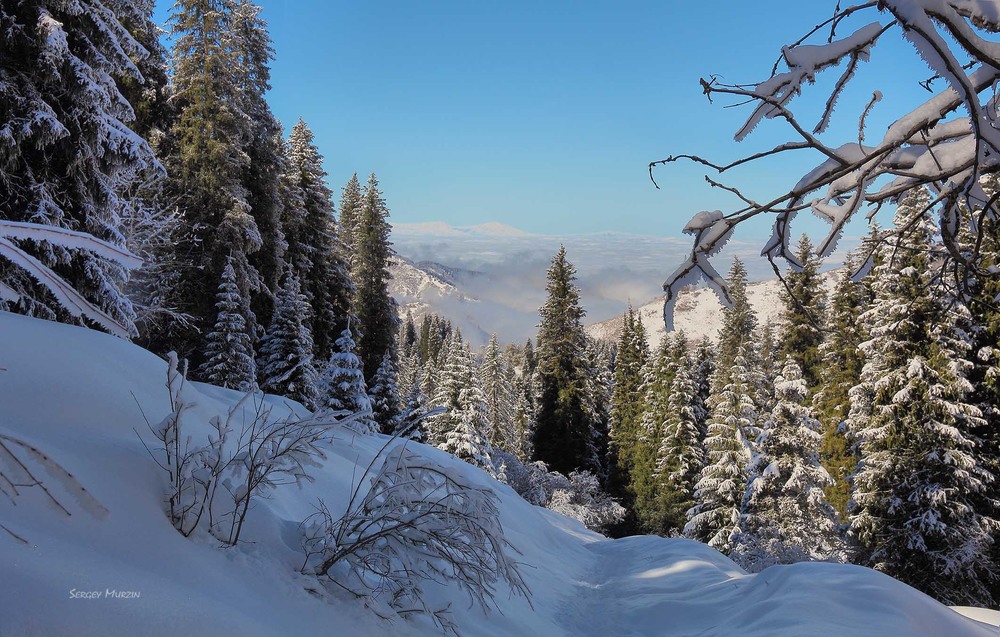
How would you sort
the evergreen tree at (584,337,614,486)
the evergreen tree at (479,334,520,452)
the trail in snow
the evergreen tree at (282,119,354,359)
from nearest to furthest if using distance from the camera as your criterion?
the trail in snow
the evergreen tree at (282,119,354,359)
the evergreen tree at (479,334,520,452)
the evergreen tree at (584,337,614,486)

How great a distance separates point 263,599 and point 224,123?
729 inches

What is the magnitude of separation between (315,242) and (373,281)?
3393 millimetres

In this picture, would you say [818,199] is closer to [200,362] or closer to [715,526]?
[200,362]

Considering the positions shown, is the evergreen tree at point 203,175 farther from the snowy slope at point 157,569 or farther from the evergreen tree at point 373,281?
the snowy slope at point 157,569

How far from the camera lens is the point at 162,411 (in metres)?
3.32

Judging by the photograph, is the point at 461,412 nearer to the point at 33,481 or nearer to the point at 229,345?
the point at 229,345

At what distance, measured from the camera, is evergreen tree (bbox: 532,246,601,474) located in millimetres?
30547

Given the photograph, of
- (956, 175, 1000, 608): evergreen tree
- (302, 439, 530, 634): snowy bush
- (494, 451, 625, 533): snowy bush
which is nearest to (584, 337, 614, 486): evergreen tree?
(494, 451, 625, 533): snowy bush

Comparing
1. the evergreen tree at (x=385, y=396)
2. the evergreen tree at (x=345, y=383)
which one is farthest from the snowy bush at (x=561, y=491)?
the evergreen tree at (x=345, y=383)

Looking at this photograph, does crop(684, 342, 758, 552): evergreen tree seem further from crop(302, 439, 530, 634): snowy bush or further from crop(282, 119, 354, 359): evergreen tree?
crop(302, 439, 530, 634): snowy bush

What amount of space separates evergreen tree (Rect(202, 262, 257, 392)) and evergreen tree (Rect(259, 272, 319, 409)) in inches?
32.6

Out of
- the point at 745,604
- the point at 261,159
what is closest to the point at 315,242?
the point at 261,159

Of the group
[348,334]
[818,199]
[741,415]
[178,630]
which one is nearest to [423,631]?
[178,630]

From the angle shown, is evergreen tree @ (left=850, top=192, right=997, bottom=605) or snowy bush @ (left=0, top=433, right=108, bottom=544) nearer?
snowy bush @ (left=0, top=433, right=108, bottom=544)
